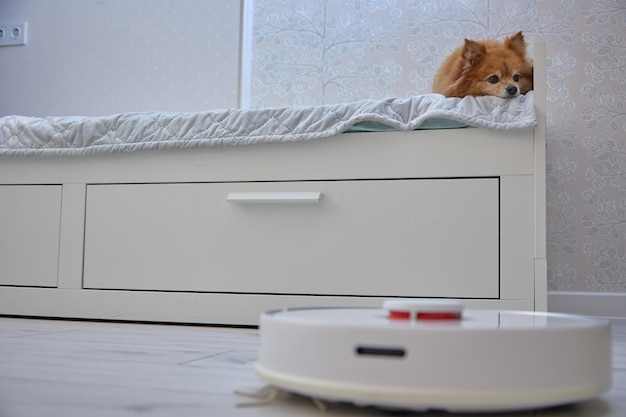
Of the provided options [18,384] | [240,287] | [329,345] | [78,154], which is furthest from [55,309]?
[329,345]

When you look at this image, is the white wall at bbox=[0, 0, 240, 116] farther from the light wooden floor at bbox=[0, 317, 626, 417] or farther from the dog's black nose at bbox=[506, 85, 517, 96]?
the light wooden floor at bbox=[0, 317, 626, 417]

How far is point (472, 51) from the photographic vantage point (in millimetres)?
1629

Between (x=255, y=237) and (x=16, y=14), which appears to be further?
(x=16, y=14)

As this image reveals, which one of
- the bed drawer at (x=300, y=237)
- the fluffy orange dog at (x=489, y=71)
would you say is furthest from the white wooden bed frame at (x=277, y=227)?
the fluffy orange dog at (x=489, y=71)

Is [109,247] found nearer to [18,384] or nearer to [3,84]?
[18,384]

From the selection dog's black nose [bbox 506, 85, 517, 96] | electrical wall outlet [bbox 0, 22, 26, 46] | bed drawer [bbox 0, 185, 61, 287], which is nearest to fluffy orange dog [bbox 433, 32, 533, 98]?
dog's black nose [bbox 506, 85, 517, 96]

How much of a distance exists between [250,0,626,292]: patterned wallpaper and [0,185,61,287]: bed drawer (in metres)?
0.94

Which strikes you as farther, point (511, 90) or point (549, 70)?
point (549, 70)

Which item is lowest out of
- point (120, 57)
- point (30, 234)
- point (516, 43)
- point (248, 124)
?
point (30, 234)

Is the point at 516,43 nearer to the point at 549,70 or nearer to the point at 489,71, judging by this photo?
the point at 489,71

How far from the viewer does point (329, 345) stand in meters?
0.59

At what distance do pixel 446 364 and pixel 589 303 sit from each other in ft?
5.40

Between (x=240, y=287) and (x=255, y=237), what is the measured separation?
13 cm

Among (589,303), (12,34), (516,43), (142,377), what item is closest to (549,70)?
(516,43)
